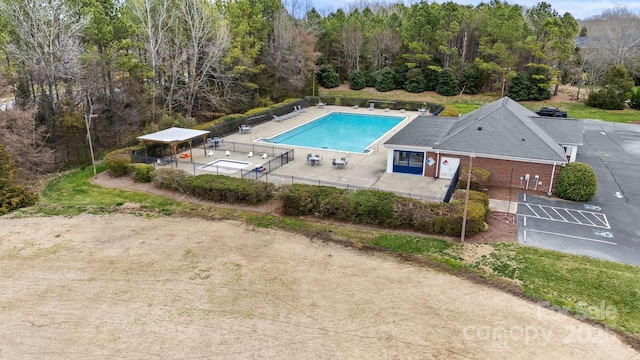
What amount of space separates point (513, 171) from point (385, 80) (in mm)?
33052

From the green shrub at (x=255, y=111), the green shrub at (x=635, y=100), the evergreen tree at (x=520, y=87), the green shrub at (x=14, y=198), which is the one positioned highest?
the evergreen tree at (x=520, y=87)

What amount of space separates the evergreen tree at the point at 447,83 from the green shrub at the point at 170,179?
37616mm

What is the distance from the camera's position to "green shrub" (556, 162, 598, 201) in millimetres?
20297

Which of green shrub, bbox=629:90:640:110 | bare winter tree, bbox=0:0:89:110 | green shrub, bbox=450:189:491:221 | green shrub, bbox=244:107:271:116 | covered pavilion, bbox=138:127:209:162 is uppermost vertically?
bare winter tree, bbox=0:0:89:110

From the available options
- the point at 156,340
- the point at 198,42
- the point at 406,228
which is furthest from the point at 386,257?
the point at 198,42

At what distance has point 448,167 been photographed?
77.6 ft

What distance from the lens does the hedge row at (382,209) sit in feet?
55.6

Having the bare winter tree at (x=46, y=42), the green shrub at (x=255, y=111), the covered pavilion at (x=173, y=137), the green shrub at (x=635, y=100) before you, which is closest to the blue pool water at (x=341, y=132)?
the green shrub at (x=255, y=111)

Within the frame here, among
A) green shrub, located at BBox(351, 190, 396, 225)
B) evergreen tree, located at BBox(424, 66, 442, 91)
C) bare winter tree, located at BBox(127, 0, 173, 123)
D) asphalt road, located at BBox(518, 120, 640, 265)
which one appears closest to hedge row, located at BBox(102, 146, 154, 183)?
bare winter tree, located at BBox(127, 0, 173, 123)

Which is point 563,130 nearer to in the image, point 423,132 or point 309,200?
point 423,132

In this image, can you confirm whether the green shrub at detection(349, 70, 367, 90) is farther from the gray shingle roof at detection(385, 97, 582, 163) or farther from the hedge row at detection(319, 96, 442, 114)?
the gray shingle roof at detection(385, 97, 582, 163)

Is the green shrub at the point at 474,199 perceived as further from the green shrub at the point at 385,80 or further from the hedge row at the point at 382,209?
the green shrub at the point at 385,80

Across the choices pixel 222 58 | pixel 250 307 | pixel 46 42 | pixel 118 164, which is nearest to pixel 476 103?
pixel 222 58

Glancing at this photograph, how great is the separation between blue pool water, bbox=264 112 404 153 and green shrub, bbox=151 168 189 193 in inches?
477
